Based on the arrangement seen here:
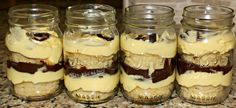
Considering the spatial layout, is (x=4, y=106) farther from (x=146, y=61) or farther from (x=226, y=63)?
(x=226, y=63)

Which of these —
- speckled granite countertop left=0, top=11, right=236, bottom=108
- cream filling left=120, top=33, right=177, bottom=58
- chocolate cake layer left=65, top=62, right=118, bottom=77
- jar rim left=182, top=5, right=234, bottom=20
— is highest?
jar rim left=182, top=5, right=234, bottom=20

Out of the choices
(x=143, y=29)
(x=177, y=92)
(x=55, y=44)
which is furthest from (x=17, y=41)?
(x=177, y=92)

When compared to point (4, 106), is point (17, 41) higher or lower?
higher

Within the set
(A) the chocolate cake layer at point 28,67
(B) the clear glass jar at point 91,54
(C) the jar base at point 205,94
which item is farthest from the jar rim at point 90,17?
(C) the jar base at point 205,94

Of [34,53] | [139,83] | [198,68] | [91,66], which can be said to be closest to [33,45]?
[34,53]

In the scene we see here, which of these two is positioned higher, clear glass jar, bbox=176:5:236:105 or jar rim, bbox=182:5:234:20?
jar rim, bbox=182:5:234:20

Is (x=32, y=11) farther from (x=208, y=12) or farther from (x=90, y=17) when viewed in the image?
(x=208, y=12)

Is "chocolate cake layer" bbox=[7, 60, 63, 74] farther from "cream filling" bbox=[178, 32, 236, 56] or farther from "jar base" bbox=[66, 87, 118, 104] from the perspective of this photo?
"cream filling" bbox=[178, 32, 236, 56]

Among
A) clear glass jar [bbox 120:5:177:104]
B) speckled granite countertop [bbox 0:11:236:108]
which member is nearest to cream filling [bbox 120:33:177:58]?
clear glass jar [bbox 120:5:177:104]
